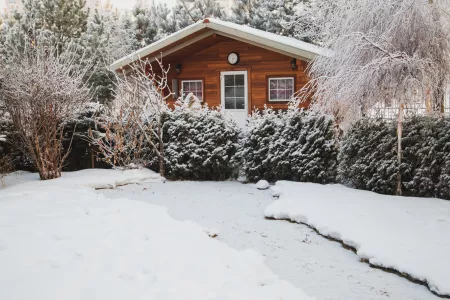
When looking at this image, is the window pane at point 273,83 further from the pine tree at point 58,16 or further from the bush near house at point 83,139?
the pine tree at point 58,16

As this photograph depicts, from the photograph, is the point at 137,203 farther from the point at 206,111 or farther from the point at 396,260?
the point at 396,260

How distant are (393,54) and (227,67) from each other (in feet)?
24.4

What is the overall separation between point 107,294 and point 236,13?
2364 centimetres

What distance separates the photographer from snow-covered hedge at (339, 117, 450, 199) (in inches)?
269

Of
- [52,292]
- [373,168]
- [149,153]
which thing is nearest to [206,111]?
[149,153]

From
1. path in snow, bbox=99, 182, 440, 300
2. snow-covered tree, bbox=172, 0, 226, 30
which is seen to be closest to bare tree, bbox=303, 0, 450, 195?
path in snow, bbox=99, 182, 440, 300

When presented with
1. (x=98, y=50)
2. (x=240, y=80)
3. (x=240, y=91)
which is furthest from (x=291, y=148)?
(x=98, y=50)

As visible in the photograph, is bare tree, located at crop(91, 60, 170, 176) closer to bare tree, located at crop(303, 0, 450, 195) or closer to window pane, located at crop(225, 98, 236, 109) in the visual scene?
window pane, located at crop(225, 98, 236, 109)

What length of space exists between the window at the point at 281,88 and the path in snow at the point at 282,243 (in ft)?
18.0

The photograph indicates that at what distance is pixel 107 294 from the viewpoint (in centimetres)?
331

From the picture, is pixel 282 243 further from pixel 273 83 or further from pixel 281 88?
pixel 273 83

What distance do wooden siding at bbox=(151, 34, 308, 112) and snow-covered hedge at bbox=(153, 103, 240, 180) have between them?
158 inches

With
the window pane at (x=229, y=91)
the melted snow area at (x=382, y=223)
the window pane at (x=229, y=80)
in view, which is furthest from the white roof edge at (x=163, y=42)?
the melted snow area at (x=382, y=223)

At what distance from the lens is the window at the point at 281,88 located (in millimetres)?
13133
